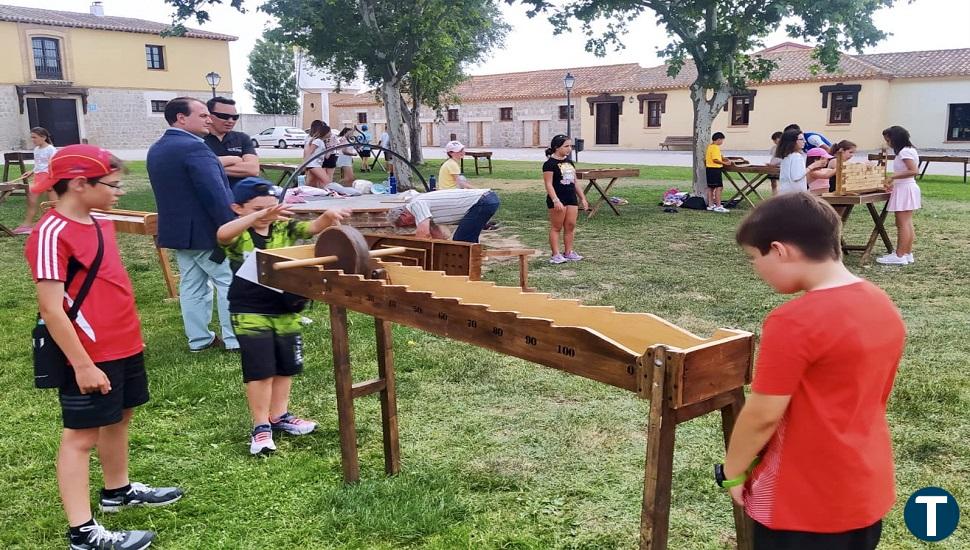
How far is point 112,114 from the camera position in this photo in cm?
3994

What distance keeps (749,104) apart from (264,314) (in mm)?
37831

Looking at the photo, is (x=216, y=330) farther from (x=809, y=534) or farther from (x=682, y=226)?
(x=682, y=226)

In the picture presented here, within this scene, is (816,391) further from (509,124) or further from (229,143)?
(509,124)

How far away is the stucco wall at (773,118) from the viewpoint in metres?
34.8

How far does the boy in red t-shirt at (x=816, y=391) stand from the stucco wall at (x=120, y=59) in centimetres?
4404

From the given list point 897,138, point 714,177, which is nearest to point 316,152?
point 714,177

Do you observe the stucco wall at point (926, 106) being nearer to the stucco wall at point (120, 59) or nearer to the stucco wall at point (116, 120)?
the stucco wall at point (120, 59)

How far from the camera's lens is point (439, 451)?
3.79 metres

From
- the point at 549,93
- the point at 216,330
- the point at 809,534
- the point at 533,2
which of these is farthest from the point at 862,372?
the point at 549,93

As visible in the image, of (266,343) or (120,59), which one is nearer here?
(266,343)

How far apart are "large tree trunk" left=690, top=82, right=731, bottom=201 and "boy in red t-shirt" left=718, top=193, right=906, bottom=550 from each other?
12687 millimetres

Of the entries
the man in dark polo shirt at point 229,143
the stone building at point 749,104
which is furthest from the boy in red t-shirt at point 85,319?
the stone building at point 749,104

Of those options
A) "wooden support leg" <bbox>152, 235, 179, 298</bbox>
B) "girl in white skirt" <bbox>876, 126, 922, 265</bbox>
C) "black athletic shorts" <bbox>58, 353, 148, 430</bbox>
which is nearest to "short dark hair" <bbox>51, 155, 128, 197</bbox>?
"black athletic shorts" <bbox>58, 353, 148, 430</bbox>

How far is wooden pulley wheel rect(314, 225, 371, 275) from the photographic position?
318 cm
